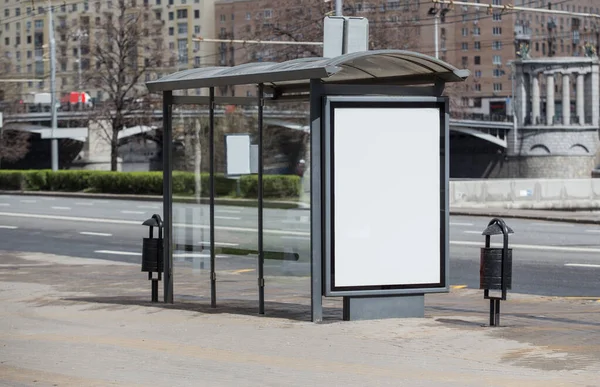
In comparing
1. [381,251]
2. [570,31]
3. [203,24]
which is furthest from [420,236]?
[570,31]

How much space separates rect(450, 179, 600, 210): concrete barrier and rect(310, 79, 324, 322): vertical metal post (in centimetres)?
2622

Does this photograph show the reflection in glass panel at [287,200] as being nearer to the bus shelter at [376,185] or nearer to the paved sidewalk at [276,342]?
the paved sidewalk at [276,342]

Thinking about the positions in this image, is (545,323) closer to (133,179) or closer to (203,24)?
(133,179)

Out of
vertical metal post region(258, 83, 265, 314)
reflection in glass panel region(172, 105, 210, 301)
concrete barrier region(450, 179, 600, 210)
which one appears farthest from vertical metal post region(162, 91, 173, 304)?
concrete barrier region(450, 179, 600, 210)

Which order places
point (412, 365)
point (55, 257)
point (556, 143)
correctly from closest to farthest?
1. point (412, 365)
2. point (55, 257)
3. point (556, 143)

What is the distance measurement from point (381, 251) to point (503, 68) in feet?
442

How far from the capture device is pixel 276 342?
9469mm

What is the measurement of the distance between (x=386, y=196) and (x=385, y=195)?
13mm

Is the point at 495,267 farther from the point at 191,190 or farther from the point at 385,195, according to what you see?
the point at 191,190

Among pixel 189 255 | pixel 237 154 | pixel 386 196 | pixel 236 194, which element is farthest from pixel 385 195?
pixel 189 255

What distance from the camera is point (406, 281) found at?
10.6 meters

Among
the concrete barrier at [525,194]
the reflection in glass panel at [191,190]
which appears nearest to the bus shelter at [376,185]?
the reflection in glass panel at [191,190]

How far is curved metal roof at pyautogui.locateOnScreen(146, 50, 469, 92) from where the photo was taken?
397 inches

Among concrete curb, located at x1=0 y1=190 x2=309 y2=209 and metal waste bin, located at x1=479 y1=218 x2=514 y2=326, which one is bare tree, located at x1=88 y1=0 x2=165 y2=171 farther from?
metal waste bin, located at x1=479 y1=218 x2=514 y2=326
